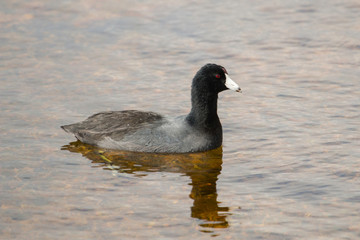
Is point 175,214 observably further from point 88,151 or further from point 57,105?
point 57,105

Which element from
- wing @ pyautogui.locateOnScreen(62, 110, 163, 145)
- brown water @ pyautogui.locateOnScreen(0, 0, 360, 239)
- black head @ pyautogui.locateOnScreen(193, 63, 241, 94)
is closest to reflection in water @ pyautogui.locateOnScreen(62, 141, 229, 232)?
brown water @ pyautogui.locateOnScreen(0, 0, 360, 239)

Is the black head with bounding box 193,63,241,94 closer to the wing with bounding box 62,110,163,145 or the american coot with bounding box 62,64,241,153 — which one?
the american coot with bounding box 62,64,241,153

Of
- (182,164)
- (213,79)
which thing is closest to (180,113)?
(213,79)

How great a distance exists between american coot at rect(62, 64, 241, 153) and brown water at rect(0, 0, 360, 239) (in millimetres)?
195

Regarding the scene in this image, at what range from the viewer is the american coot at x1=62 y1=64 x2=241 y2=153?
37.6 ft

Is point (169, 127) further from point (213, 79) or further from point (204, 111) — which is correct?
point (213, 79)

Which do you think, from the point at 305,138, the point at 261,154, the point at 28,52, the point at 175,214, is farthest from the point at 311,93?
the point at 28,52

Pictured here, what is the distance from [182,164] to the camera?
36.3 ft

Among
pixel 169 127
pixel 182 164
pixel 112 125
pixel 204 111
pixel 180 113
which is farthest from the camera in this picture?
pixel 180 113

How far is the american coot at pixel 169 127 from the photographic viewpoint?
37.6 ft

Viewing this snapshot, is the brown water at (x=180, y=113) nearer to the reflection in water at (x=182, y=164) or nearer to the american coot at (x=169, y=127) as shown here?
the reflection in water at (x=182, y=164)

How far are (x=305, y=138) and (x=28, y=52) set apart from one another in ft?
24.9

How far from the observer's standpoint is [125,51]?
1653 cm

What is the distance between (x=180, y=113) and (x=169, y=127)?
1647mm
